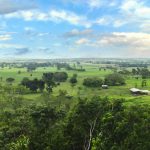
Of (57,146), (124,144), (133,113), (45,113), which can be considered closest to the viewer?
(124,144)

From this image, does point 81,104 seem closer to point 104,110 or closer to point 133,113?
point 104,110

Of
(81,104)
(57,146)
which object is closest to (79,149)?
(57,146)

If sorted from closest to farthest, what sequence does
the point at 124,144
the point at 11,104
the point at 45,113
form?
the point at 124,144, the point at 45,113, the point at 11,104

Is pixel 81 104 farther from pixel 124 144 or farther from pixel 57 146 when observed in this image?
pixel 124 144

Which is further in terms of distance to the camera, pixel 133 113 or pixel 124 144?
pixel 133 113

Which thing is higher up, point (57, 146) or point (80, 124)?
point (80, 124)

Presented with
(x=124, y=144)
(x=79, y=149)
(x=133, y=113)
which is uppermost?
(x=133, y=113)
